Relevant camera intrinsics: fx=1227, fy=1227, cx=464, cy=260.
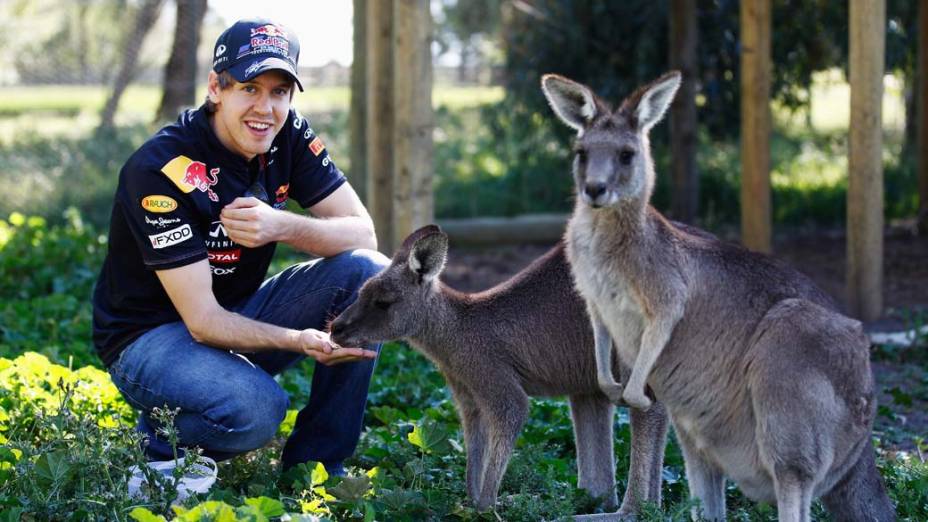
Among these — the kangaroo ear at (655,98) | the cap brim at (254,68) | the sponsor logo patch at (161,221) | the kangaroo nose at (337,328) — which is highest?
the cap brim at (254,68)

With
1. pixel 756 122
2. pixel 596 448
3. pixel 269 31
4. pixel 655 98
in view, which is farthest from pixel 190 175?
pixel 756 122

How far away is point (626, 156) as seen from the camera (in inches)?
136

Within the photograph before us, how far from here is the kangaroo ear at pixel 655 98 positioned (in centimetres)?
343

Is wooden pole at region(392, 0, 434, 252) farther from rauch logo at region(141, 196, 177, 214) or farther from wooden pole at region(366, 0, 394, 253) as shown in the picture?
rauch logo at region(141, 196, 177, 214)

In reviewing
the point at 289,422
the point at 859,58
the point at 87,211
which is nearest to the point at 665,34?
the point at 859,58

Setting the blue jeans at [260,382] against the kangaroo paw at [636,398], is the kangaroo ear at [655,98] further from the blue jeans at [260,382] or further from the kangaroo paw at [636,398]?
the blue jeans at [260,382]

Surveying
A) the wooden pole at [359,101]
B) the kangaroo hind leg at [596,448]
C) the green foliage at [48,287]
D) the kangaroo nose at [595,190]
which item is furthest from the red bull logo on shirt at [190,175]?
the wooden pole at [359,101]

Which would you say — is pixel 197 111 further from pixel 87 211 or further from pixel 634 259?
pixel 87 211

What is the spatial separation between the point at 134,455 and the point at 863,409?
1987 mm

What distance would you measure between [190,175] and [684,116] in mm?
5286

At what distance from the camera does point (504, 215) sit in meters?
9.52

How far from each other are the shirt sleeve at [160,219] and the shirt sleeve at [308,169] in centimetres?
53

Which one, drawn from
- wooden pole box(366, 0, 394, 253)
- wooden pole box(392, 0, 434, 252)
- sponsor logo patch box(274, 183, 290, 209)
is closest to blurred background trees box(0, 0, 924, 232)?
wooden pole box(366, 0, 394, 253)

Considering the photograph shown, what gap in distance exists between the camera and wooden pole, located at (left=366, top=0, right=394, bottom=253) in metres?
6.53
